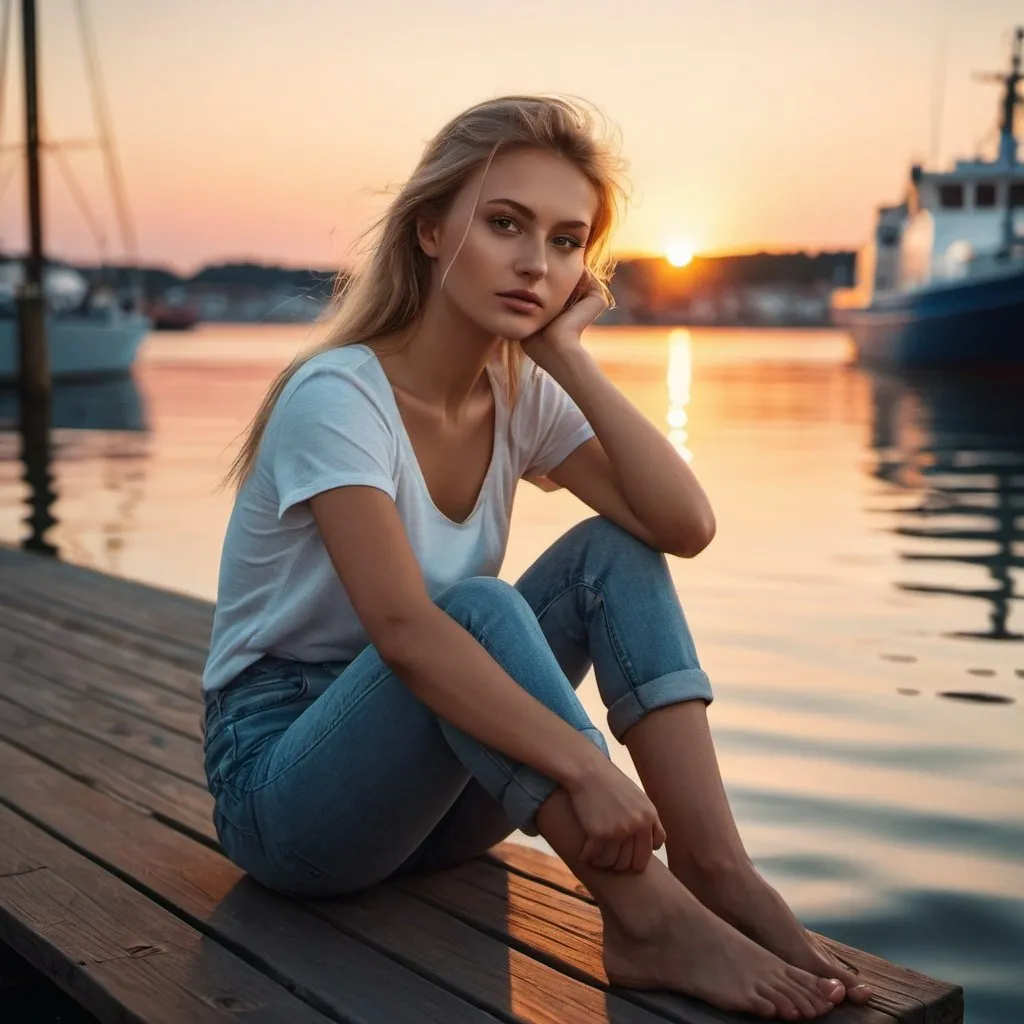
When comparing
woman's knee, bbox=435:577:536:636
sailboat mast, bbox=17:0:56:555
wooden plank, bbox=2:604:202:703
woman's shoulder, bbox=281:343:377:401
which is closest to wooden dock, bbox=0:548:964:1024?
woman's knee, bbox=435:577:536:636

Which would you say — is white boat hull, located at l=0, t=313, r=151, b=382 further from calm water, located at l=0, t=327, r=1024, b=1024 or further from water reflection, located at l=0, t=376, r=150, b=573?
calm water, located at l=0, t=327, r=1024, b=1024

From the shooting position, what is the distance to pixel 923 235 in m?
29.7

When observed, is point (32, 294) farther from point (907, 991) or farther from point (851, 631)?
point (907, 991)

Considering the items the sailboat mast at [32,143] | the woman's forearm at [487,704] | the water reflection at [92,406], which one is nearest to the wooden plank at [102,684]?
the woman's forearm at [487,704]

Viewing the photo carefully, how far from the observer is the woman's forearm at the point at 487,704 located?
5.42 ft

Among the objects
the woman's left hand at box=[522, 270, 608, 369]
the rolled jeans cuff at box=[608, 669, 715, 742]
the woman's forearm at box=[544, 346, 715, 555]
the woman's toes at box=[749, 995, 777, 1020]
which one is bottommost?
the woman's toes at box=[749, 995, 777, 1020]

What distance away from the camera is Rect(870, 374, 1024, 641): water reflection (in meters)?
5.98

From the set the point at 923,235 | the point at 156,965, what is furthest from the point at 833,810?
the point at 923,235

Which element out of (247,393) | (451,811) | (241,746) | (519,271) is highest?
(519,271)

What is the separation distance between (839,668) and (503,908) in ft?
8.74

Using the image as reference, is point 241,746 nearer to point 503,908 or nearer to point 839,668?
point 503,908

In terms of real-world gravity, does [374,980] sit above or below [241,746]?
below

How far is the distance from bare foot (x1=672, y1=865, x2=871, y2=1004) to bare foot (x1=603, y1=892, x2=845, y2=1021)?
53 mm

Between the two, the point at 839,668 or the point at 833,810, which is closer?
the point at 833,810
